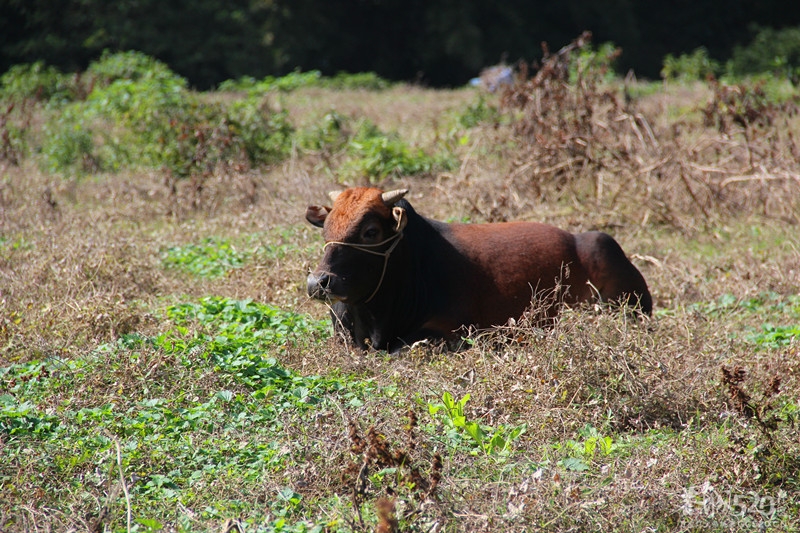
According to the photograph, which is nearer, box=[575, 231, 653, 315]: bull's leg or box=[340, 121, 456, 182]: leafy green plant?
box=[575, 231, 653, 315]: bull's leg

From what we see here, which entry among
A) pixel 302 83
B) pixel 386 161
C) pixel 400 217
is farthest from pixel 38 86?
pixel 400 217

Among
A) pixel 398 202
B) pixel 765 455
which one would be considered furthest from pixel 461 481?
pixel 398 202

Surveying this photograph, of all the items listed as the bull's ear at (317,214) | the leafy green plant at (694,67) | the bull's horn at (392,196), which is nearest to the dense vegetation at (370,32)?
the leafy green plant at (694,67)

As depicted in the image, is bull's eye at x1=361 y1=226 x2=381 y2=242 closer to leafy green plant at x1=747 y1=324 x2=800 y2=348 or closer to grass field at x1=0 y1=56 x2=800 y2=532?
grass field at x1=0 y1=56 x2=800 y2=532

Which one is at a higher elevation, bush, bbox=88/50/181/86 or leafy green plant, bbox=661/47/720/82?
bush, bbox=88/50/181/86

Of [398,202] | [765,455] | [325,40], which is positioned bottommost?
[325,40]

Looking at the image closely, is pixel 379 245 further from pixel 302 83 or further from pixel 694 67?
pixel 694 67

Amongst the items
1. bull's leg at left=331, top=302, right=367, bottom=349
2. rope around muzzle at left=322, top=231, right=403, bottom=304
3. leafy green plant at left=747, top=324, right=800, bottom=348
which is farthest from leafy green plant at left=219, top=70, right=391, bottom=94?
leafy green plant at left=747, top=324, right=800, bottom=348

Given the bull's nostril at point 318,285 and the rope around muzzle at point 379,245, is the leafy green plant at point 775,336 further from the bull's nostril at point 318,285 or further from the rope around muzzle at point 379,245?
the bull's nostril at point 318,285

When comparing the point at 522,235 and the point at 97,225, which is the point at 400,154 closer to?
the point at 97,225

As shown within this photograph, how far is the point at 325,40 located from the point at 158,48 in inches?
262

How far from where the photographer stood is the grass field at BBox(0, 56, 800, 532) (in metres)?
3.82

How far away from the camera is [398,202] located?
6.05 metres

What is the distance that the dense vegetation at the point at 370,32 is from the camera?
24.1 m
